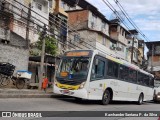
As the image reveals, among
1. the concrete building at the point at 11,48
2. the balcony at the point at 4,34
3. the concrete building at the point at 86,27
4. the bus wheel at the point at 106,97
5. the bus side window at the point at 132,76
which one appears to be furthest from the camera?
the concrete building at the point at 86,27

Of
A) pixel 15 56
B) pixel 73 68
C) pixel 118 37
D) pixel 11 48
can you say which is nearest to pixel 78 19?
pixel 118 37

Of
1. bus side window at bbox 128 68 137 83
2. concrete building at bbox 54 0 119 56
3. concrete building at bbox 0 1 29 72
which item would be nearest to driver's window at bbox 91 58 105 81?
bus side window at bbox 128 68 137 83

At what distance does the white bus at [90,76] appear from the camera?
16938mm

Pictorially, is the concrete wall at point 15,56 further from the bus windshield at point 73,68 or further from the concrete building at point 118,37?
the concrete building at point 118,37

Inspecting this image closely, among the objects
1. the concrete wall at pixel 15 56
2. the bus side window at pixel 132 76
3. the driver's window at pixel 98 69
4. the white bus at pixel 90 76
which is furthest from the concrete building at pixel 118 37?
the driver's window at pixel 98 69

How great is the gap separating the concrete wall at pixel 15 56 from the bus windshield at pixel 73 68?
318 inches

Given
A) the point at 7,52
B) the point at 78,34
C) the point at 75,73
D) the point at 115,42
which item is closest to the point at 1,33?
the point at 7,52

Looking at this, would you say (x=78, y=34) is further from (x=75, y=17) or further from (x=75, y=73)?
(x=75, y=73)

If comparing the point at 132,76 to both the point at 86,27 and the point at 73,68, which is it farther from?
the point at 86,27

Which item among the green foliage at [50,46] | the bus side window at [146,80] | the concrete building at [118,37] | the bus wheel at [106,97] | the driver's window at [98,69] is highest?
the concrete building at [118,37]

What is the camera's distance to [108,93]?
752 inches

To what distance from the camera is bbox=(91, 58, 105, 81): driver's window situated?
17.3 m

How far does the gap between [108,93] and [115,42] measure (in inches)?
1428

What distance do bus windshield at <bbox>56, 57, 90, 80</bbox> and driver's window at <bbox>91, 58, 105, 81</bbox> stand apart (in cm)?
48
